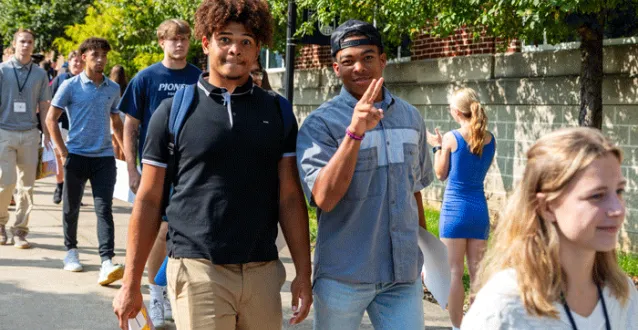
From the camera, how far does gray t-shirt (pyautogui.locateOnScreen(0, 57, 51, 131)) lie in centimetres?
975

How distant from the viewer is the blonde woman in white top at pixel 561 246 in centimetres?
246

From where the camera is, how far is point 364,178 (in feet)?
13.1

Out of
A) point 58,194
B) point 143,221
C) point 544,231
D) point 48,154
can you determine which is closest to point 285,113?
point 143,221

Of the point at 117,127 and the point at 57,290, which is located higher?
the point at 117,127

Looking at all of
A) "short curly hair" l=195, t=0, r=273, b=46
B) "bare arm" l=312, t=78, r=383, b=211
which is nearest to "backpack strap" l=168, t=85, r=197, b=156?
"short curly hair" l=195, t=0, r=273, b=46

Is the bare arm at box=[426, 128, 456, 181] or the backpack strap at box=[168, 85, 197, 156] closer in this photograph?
the backpack strap at box=[168, 85, 197, 156]

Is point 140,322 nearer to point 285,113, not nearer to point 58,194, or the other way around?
point 285,113

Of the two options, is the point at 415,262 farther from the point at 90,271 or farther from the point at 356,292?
the point at 90,271

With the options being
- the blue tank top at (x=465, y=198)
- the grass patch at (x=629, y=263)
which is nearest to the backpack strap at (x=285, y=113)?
the blue tank top at (x=465, y=198)

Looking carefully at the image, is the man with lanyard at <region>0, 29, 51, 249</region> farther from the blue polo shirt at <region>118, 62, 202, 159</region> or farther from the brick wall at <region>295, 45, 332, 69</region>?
the brick wall at <region>295, 45, 332, 69</region>

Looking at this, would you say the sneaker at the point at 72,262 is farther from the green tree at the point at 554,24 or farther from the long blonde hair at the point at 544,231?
the long blonde hair at the point at 544,231

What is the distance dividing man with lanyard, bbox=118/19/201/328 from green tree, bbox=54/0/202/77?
785 cm

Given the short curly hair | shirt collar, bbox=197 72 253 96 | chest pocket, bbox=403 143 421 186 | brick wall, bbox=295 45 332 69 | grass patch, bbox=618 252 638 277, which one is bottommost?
grass patch, bbox=618 252 638 277

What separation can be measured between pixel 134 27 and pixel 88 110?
9.54 meters
